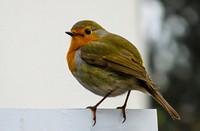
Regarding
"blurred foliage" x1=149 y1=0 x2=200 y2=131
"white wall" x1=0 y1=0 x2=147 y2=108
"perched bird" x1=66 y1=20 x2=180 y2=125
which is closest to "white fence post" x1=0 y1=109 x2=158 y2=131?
"perched bird" x1=66 y1=20 x2=180 y2=125

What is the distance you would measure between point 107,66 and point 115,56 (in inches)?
3.0

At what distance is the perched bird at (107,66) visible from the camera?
3402mm

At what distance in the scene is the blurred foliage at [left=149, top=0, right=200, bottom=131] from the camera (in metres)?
7.75

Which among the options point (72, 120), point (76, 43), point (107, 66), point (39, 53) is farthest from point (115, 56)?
point (39, 53)

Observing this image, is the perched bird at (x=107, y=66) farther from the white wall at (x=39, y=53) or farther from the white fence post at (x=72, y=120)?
the white wall at (x=39, y=53)

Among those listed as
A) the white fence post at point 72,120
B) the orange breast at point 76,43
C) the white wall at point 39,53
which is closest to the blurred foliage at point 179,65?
the white wall at point 39,53

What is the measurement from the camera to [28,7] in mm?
6219

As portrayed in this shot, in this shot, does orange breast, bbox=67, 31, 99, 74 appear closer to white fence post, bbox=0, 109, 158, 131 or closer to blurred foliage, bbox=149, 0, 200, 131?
white fence post, bbox=0, 109, 158, 131

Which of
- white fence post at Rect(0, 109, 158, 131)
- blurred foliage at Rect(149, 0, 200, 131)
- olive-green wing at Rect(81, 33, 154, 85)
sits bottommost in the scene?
blurred foliage at Rect(149, 0, 200, 131)

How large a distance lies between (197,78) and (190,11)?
2.82 feet

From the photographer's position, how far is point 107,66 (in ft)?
11.4

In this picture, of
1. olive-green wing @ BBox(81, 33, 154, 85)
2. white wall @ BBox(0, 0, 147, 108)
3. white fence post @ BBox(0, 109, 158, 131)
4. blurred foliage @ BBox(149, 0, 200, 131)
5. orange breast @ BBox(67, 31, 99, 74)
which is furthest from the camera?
blurred foliage @ BBox(149, 0, 200, 131)

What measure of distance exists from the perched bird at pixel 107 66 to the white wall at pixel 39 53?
2263mm

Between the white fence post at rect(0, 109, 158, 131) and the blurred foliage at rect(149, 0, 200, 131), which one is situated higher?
the white fence post at rect(0, 109, 158, 131)
